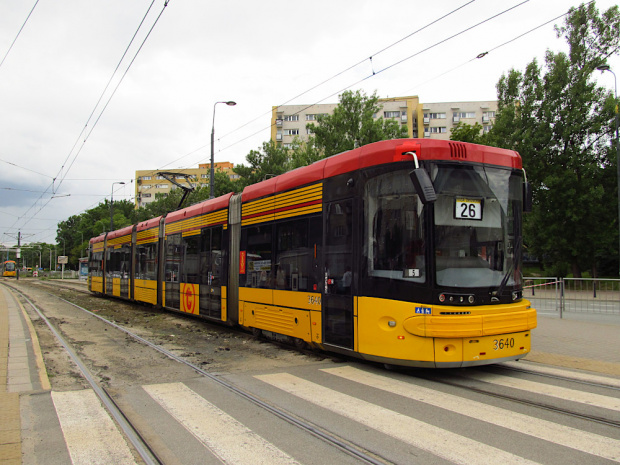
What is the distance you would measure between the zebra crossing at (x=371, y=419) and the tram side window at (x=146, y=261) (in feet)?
35.8

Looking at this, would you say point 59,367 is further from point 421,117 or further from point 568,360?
point 421,117

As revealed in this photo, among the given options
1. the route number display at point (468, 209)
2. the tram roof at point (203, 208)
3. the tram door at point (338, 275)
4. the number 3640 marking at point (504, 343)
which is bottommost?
Answer: the number 3640 marking at point (504, 343)

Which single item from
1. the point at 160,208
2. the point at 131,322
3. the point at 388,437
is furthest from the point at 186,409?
the point at 160,208

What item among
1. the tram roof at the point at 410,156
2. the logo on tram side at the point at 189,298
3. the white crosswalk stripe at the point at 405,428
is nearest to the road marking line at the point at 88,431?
the white crosswalk stripe at the point at 405,428

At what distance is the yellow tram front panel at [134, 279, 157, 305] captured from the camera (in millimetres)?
16484

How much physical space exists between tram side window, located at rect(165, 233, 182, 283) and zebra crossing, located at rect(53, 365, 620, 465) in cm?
831

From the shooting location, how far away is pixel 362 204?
6.85 metres

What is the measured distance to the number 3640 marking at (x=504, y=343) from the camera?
6.21 meters

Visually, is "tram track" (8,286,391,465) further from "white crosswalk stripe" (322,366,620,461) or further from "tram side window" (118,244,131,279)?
"tram side window" (118,244,131,279)

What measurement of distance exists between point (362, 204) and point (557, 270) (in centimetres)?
3127

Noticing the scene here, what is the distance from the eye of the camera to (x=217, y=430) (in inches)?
175

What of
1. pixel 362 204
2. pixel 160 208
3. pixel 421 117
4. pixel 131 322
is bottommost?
pixel 131 322

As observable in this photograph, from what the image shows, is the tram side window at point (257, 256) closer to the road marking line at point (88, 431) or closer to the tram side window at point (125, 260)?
the road marking line at point (88, 431)

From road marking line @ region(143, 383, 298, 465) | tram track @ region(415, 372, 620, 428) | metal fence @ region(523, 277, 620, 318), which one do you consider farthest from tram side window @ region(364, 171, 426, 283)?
metal fence @ region(523, 277, 620, 318)
